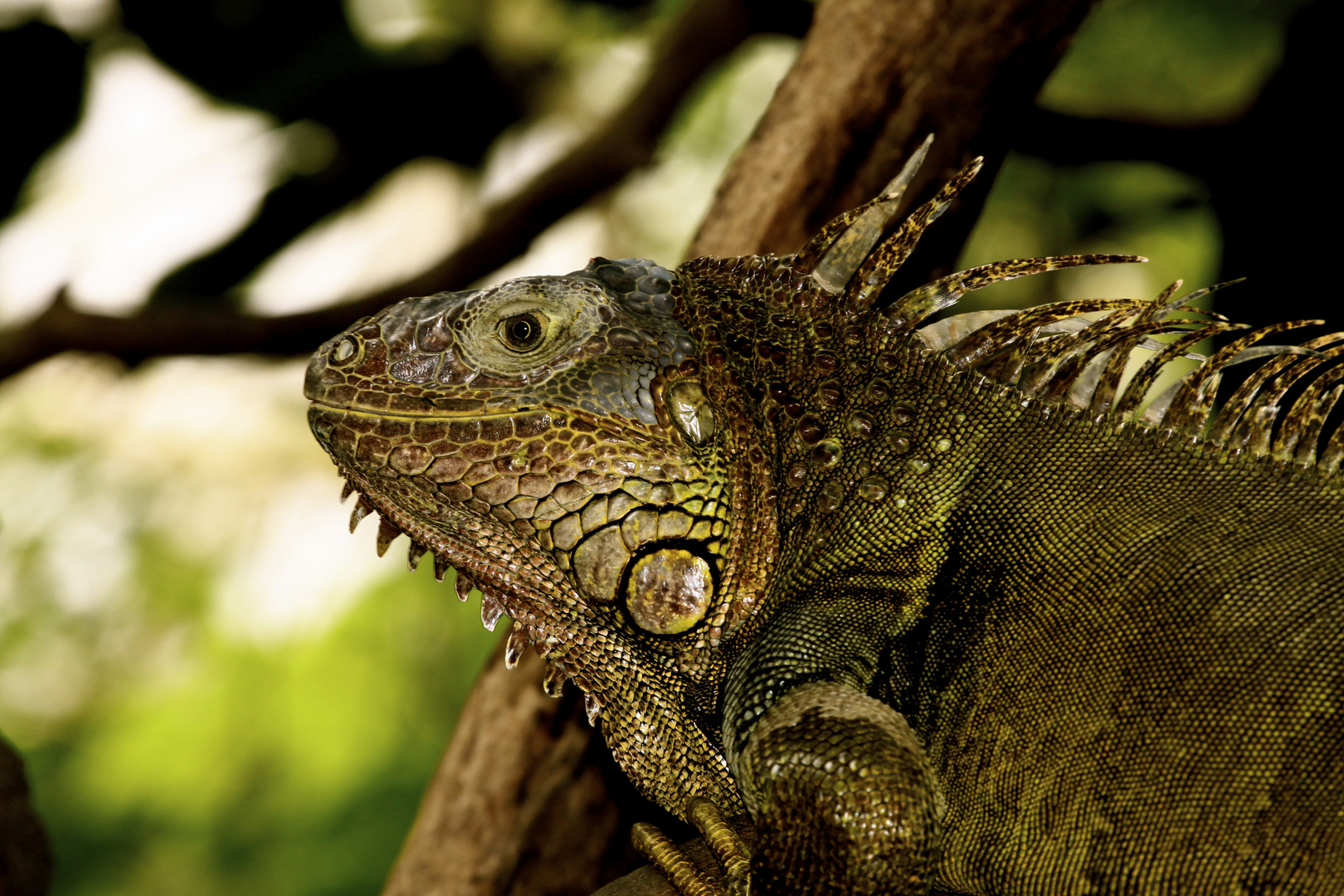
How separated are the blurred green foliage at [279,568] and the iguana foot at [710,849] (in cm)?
372

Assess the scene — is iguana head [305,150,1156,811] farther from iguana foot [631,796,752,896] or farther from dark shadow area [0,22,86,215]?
dark shadow area [0,22,86,215]

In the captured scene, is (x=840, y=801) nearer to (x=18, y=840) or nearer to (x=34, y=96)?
(x=18, y=840)

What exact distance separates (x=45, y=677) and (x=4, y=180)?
3223 mm

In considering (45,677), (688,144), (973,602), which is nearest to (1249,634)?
(973,602)

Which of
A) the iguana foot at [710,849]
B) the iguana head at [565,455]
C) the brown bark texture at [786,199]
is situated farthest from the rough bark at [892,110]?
the iguana foot at [710,849]

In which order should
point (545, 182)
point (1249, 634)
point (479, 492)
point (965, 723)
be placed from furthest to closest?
point (545, 182), point (479, 492), point (965, 723), point (1249, 634)

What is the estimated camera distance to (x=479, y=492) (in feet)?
6.97

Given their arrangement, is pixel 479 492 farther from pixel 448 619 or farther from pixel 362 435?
pixel 448 619

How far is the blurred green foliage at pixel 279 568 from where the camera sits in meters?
5.33

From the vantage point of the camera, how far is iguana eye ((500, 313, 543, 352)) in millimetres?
2166

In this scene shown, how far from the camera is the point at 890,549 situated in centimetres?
207

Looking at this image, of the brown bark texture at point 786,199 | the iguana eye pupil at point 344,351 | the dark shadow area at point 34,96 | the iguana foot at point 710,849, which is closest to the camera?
the iguana foot at point 710,849

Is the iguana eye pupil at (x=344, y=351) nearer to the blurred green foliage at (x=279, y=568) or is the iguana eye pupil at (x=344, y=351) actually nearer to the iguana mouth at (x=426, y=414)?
the iguana mouth at (x=426, y=414)

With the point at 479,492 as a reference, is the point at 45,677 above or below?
below
